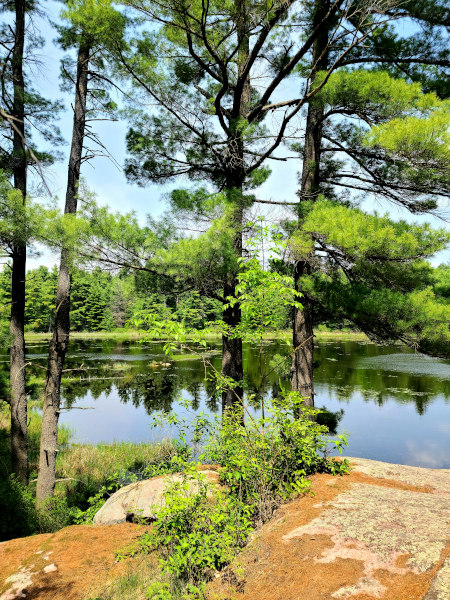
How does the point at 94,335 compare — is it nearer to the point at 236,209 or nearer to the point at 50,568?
the point at 236,209

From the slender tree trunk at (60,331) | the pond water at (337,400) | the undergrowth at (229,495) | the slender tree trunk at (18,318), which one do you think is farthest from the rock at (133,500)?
the slender tree trunk at (18,318)

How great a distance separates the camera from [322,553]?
2568 millimetres

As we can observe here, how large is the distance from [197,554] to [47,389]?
16.6 feet

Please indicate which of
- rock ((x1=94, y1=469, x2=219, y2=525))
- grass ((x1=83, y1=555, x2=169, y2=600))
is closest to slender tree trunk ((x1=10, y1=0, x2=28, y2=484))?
rock ((x1=94, y1=469, x2=219, y2=525))

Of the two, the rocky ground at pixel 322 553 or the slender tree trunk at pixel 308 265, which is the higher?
the slender tree trunk at pixel 308 265

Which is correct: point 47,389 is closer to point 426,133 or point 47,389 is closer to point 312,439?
point 312,439

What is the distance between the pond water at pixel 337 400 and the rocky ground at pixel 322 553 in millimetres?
3427

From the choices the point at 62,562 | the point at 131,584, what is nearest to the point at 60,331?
the point at 62,562

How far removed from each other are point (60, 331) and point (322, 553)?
5710 mm

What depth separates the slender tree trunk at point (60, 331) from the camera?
6422mm

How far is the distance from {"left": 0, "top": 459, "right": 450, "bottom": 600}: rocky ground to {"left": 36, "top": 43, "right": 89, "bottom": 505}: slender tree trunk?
2.54m

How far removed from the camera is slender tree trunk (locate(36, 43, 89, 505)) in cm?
642

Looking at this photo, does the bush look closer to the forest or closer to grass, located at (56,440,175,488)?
the forest

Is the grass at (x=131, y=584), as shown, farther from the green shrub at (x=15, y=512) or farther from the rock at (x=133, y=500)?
the green shrub at (x=15, y=512)
